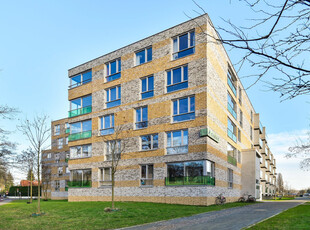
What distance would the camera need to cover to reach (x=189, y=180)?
2306 cm

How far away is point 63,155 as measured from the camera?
54.0m

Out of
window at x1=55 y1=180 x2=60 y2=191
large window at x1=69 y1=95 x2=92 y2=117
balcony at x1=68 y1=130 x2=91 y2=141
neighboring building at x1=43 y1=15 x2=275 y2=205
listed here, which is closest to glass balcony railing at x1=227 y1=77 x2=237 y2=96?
neighboring building at x1=43 y1=15 x2=275 y2=205

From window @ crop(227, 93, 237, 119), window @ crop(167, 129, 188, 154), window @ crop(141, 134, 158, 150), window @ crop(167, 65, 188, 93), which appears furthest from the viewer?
window @ crop(227, 93, 237, 119)

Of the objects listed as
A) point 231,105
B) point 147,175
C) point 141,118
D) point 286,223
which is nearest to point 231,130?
point 231,105

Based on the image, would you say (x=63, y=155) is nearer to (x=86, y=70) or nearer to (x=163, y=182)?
(x=86, y=70)

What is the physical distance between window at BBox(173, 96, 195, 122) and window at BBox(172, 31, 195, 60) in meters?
3.90

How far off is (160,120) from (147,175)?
4.98m

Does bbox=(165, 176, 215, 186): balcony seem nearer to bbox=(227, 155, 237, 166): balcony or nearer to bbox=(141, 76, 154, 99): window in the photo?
bbox=(227, 155, 237, 166): balcony

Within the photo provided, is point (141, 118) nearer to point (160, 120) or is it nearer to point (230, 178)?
point (160, 120)

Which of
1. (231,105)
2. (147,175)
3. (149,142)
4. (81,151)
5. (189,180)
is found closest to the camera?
(189,180)

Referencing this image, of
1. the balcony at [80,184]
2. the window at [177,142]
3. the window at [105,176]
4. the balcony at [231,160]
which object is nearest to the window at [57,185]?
the balcony at [80,184]

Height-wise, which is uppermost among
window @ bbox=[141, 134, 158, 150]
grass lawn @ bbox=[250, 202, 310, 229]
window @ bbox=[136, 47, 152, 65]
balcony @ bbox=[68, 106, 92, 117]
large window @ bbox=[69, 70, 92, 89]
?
window @ bbox=[136, 47, 152, 65]

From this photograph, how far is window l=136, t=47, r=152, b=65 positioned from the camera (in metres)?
27.8

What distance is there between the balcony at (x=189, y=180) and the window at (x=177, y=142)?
213cm
